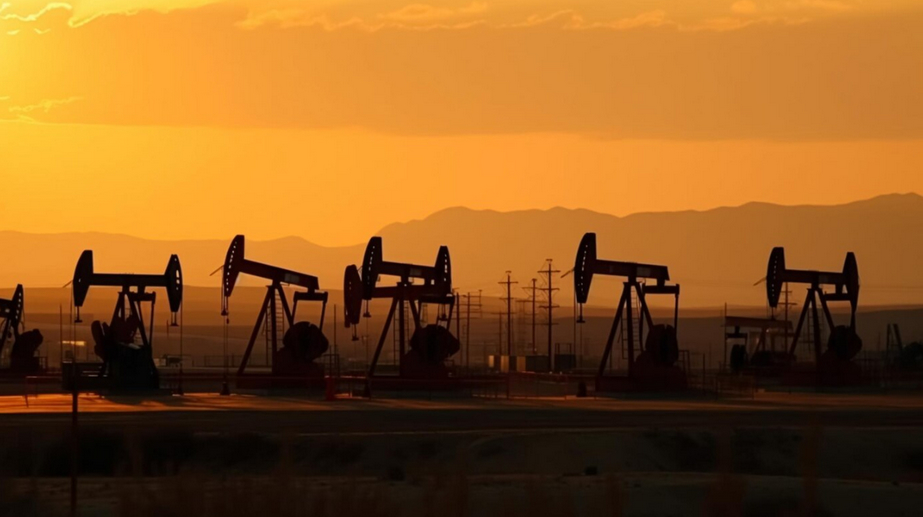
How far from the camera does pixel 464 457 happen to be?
2831cm

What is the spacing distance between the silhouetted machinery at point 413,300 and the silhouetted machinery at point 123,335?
605 centimetres

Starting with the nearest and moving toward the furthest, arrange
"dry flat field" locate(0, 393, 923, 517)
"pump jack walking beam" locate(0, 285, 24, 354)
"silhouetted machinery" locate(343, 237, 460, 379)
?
"dry flat field" locate(0, 393, 923, 517) → "silhouetted machinery" locate(343, 237, 460, 379) → "pump jack walking beam" locate(0, 285, 24, 354)

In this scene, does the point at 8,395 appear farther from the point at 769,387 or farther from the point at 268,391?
the point at 769,387

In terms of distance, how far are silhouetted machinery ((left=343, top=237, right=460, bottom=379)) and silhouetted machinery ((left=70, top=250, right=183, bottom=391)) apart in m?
6.05

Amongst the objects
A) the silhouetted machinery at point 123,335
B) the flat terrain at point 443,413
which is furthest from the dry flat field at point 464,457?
the silhouetted machinery at point 123,335

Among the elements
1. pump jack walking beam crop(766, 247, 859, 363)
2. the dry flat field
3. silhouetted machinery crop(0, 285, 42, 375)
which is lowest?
the dry flat field

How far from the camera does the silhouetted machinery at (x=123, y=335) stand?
55.4 metres

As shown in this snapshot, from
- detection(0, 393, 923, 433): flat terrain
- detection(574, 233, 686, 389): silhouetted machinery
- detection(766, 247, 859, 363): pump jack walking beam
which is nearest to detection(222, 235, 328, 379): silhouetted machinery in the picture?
detection(0, 393, 923, 433): flat terrain

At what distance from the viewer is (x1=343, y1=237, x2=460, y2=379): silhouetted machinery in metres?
54.4

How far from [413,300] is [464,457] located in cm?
2812

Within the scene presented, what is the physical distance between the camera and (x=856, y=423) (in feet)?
131

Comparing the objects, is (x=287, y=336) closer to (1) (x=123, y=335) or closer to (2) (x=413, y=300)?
(2) (x=413, y=300)

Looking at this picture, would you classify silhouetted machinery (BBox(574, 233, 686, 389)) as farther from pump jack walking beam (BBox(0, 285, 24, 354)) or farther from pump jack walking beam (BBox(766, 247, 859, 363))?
pump jack walking beam (BBox(0, 285, 24, 354))

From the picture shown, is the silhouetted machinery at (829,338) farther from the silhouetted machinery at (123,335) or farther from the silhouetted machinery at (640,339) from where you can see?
the silhouetted machinery at (123,335)
